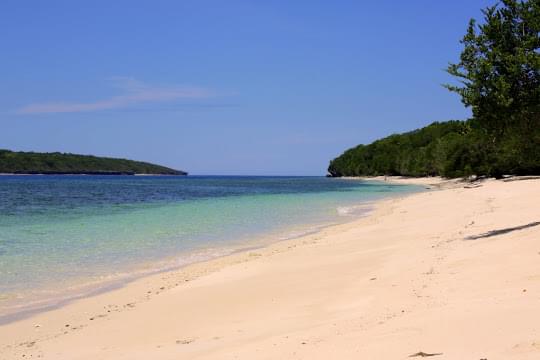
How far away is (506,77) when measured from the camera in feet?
49.8

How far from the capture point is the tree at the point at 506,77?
14844 millimetres

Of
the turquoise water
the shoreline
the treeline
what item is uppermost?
the treeline

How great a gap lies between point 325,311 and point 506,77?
10089 mm

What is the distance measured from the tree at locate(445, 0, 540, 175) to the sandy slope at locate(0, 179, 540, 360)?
10.6 feet

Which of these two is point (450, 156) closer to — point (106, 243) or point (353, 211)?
point (353, 211)

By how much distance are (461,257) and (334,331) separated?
19.7ft

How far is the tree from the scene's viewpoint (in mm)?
14844

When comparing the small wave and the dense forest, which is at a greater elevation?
the dense forest

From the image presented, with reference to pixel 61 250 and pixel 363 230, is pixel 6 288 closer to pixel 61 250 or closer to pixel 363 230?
pixel 61 250

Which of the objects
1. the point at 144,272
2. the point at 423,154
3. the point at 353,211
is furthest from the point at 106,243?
the point at 423,154

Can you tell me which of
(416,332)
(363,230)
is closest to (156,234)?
(363,230)

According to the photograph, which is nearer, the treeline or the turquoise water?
the turquoise water

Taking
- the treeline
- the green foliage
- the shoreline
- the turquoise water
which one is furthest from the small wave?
the green foliage

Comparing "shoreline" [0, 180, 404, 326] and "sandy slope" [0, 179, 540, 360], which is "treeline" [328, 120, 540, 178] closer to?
"sandy slope" [0, 179, 540, 360]
